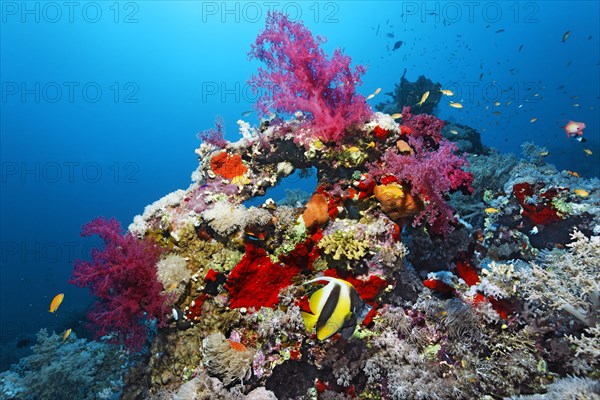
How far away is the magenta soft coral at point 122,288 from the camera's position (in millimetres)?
4242

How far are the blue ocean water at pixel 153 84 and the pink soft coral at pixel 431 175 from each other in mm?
39070

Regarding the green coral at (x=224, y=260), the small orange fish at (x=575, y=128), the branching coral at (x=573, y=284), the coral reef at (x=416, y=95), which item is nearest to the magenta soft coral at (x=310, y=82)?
the green coral at (x=224, y=260)

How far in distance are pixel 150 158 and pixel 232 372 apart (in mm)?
125462

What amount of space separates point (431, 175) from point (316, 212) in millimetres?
1751

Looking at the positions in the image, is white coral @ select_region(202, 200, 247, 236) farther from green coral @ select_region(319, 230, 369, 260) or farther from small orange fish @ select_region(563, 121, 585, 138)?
small orange fish @ select_region(563, 121, 585, 138)

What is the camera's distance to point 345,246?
4.21 m

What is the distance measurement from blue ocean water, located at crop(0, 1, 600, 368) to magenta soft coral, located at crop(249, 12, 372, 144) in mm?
39686

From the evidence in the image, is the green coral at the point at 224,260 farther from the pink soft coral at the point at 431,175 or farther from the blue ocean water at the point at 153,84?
the blue ocean water at the point at 153,84

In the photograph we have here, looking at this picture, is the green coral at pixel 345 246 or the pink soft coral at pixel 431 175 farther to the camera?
the pink soft coral at pixel 431 175

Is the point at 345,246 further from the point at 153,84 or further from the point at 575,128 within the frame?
the point at 153,84

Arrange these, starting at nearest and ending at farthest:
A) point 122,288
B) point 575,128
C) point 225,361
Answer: point 225,361 < point 122,288 < point 575,128

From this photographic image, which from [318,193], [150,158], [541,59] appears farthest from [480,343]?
[150,158]

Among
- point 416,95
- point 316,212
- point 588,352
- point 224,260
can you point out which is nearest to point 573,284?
point 588,352

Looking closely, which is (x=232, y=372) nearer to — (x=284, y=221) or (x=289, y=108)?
(x=284, y=221)
